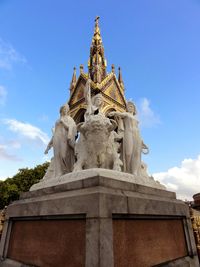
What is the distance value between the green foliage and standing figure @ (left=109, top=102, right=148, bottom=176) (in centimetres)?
2162

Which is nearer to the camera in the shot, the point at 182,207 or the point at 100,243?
the point at 100,243

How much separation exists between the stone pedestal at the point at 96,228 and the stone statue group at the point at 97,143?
28.2 inches

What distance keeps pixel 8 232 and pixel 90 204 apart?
2.77 metres

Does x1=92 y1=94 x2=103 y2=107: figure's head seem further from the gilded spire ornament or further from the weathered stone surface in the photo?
the gilded spire ornament

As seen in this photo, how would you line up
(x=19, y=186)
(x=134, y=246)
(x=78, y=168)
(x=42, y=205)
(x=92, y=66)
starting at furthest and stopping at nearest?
(x=92, y=66) < (x=19, y=186) < (x=78, y=168) < (x=42, y=205) < (x=134, y=246)

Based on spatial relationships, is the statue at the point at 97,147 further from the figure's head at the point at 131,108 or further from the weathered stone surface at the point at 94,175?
the figure's head at the point at 131,108

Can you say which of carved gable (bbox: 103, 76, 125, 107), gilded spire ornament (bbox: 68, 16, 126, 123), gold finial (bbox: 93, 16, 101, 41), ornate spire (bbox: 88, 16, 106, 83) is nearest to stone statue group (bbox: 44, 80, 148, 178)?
gilded spire ornament (bbox: 68, 16, 126, 123)

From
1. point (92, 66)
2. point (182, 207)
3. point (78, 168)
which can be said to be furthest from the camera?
point (92, 66)

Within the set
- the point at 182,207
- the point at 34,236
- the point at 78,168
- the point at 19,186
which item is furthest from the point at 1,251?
the point at 19,186

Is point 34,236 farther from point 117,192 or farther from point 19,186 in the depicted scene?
point 19,186

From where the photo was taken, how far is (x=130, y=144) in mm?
4746

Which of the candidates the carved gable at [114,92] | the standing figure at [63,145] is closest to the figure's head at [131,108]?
the standing figure at [63,145]

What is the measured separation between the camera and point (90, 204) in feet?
8.86

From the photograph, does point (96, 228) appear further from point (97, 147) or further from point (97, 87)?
point (97, 87)
